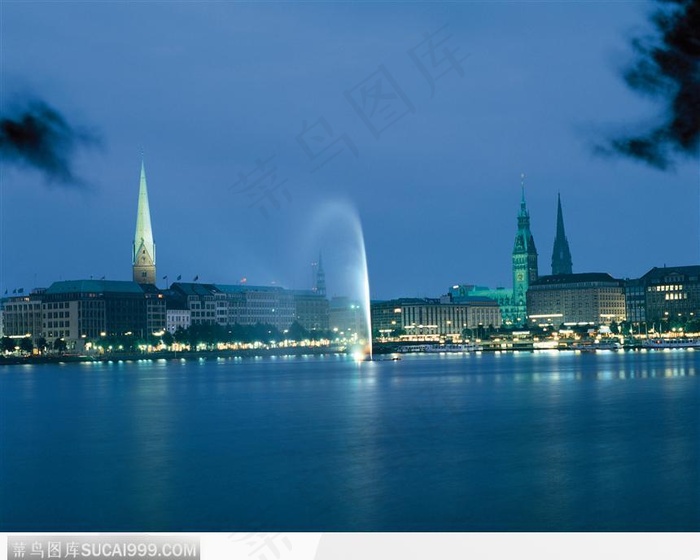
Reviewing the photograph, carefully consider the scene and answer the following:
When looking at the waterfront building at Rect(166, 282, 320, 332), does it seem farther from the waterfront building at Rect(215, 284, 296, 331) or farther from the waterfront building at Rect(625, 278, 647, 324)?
the waterfront building at Rect(625, 278, 647, 324)

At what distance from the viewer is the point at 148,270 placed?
163875mm

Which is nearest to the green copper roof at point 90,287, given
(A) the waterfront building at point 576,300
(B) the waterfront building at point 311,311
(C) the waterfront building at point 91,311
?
(C) the waterfront building at point 91,311

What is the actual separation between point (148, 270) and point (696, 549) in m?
152

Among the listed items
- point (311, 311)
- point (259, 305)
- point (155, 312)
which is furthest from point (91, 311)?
point (311, 311)

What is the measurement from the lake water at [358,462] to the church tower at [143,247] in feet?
371

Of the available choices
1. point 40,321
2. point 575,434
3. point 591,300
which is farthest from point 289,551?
point 591,300

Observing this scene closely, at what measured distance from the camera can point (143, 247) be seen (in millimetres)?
163250

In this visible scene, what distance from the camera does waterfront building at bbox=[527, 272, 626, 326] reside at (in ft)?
595

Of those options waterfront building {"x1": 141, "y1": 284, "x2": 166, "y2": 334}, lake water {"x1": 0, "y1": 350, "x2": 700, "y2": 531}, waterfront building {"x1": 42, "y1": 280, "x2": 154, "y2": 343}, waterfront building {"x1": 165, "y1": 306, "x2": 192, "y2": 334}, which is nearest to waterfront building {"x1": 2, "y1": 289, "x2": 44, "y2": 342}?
waterfront building {"x1": 42, "y1": 280, "x2": 154, "y2": 343}

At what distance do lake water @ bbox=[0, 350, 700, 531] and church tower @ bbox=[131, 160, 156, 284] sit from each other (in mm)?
113224

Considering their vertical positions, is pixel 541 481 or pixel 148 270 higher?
pixel 148 270

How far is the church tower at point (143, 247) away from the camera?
163m

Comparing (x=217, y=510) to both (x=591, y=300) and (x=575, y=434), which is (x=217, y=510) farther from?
(x=591, y=300)

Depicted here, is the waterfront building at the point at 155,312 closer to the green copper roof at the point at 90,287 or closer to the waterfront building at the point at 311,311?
the green copper roof at the point at 90,287
